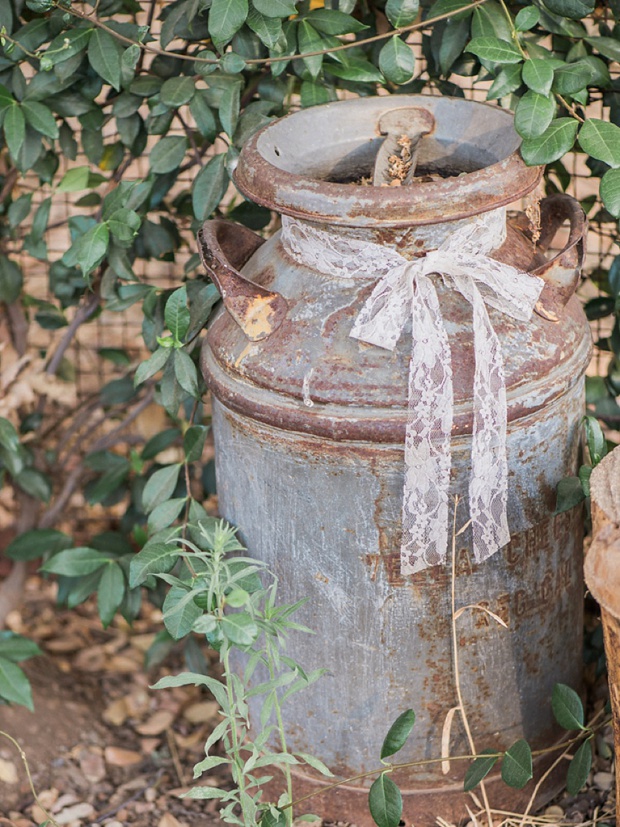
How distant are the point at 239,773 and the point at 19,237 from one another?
57.7 inches

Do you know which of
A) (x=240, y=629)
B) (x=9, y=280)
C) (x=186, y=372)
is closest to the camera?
(x=240, y=629)

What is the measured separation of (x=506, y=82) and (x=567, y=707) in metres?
1.03

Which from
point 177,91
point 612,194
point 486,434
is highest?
point 177,91

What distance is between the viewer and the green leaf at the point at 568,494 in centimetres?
172

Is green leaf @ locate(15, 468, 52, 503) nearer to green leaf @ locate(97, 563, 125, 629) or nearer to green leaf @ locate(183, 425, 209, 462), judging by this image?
green leaf @ locate(97, 563, 125, 629)

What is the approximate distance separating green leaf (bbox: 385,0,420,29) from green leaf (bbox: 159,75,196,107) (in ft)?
1.23

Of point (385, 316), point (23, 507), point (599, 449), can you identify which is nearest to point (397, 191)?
point (385, 316)

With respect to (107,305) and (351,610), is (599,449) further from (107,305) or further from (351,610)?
(107,305)

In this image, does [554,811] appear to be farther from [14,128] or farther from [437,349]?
[14,128]

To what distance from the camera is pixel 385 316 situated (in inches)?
62.7

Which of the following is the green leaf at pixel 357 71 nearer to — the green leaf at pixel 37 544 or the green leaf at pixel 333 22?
the green leaf at pixel 333 22

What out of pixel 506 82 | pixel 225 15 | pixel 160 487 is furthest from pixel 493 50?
pixel 160 487

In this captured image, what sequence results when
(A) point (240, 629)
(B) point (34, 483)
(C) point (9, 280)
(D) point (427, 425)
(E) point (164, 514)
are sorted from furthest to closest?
→ (B) point (34, 483), (C) point (9, 280), (E) point (164, 514), (D) point (427, 425), (A) point (240, 629)

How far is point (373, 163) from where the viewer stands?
197 cm
